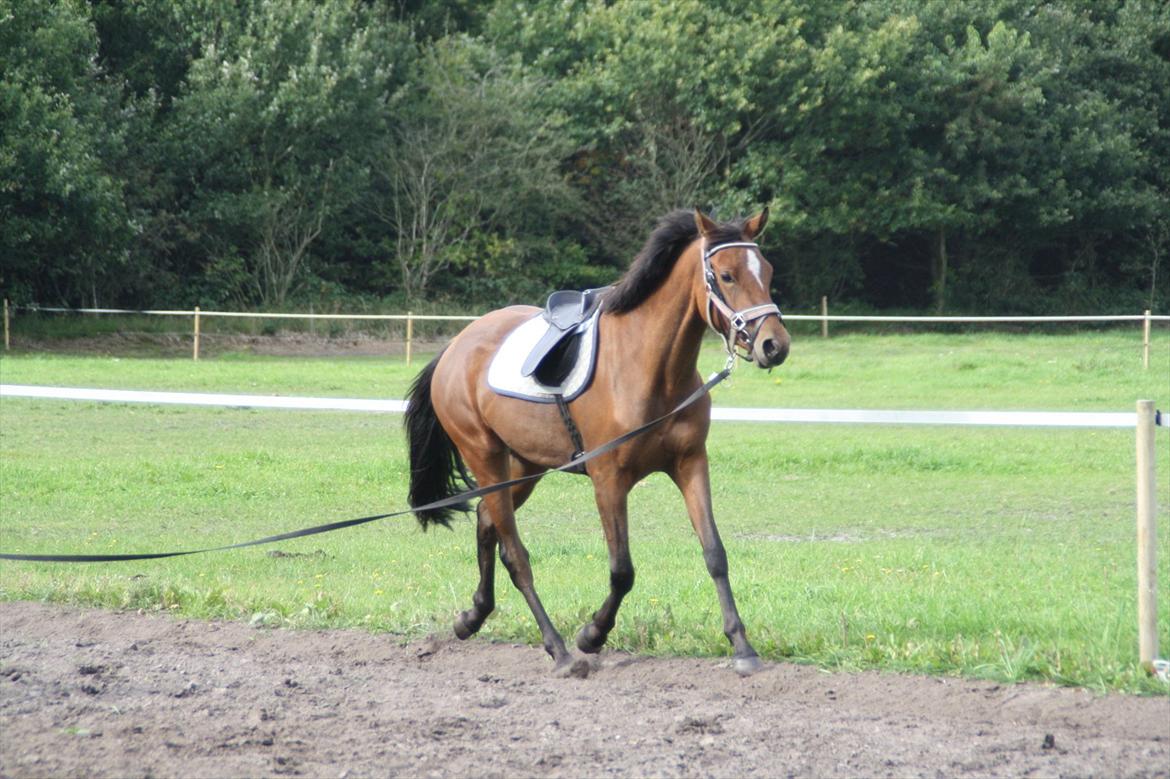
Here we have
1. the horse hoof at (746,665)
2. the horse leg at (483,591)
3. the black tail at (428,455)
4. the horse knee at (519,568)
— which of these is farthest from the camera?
the black tail at (428,455)

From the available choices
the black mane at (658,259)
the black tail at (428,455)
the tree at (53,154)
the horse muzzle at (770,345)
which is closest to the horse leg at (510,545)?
the black tail at (428,455)

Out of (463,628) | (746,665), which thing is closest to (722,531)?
(463,628)

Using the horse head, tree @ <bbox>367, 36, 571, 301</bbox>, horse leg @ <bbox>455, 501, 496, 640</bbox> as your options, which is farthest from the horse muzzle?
tree @ <bbox>367, 36, 571, 301</bbox>

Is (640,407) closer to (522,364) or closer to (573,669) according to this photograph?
(522,364)

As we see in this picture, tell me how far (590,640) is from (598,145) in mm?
34854

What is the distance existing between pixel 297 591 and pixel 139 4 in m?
30.6

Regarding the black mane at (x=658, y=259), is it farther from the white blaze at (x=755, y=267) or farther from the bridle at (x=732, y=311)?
the white blaze at (x=755, y=267)

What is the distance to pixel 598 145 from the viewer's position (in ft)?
131

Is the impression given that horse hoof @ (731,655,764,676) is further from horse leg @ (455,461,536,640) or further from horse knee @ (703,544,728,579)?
horse leg @ (455,461,536,640)

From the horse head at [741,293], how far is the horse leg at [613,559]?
0.92 metres

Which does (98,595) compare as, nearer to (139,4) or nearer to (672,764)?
(672,764)

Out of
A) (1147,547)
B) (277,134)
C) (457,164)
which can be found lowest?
(1147,547)

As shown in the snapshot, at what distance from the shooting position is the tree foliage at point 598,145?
34469 millimetres

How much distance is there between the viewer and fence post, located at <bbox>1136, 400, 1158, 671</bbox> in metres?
5.32
